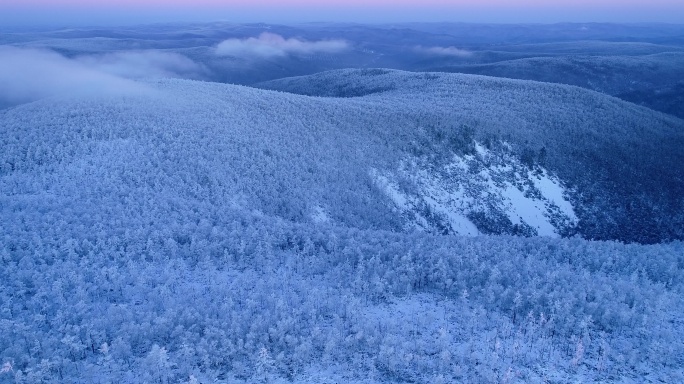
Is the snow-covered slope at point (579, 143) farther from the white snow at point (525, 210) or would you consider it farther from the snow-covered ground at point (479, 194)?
the snow-covered ground at point (479, 194)

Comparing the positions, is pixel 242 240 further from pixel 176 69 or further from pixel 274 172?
pixel 176 69

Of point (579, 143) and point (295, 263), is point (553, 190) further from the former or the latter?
point (295, 263)

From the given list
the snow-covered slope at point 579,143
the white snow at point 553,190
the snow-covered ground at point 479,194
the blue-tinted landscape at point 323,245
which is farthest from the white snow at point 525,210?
the white snow at point 553,190

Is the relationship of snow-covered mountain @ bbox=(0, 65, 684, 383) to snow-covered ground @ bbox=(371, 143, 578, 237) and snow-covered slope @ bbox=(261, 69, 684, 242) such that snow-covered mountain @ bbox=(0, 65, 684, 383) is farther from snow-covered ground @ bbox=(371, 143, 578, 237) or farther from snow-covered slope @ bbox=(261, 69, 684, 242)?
snow-covered slope @ bbox=(261, 69, 684, 242)

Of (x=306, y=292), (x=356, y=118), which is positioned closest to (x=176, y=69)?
(x=356, y=118)

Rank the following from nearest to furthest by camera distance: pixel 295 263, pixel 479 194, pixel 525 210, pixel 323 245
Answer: pixel 295 263 → pixel 323 245 → pixel 525 210 → pixel 479 194

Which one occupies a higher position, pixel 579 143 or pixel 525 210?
pixel 579 143

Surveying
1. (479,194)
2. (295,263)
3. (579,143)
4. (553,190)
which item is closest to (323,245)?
(295,263)

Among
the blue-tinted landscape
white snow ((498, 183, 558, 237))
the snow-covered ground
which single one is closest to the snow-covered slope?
the blue-tinted landscape

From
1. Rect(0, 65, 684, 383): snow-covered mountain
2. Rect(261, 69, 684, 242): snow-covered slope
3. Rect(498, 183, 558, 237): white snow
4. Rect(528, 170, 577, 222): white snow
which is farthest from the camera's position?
Rect(261, 69, 684, 242): snow-covered slope
